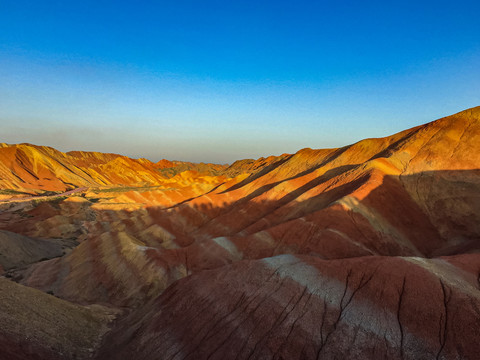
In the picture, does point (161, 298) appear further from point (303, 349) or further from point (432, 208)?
point (432, 208)

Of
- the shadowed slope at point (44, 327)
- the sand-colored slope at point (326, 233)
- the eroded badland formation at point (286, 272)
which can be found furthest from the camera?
the sand-colored slope at point (326, 233)

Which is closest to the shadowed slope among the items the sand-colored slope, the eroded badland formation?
the eroded badland formation

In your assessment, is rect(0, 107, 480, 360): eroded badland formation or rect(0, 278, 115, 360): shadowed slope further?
rect(0, 278, 115, 360): shadowed slope

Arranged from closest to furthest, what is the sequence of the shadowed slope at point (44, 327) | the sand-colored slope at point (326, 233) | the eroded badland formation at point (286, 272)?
the eroded badland formation at point (286, 272) < the shadowed slope at point (44, 327) < the sand-colored slope at point (326, 233)

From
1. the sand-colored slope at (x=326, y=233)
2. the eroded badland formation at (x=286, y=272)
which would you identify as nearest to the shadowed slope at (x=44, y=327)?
the eroded badland formation at (x=286, y=272)

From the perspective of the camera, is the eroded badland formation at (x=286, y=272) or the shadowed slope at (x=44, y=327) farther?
the shadowed slope at (x=44, y=327)

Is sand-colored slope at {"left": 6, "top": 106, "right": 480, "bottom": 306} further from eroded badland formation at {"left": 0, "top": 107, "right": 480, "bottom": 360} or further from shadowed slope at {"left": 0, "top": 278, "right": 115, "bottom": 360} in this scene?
shadowed slope at {"left": 0, "top": 278, "right": 115, "bottom": 360}

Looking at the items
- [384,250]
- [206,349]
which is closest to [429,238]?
[384,250]

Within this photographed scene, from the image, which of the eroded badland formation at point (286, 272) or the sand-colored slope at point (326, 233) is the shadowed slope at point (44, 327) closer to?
the eroded badland formation at point (286, 272)
